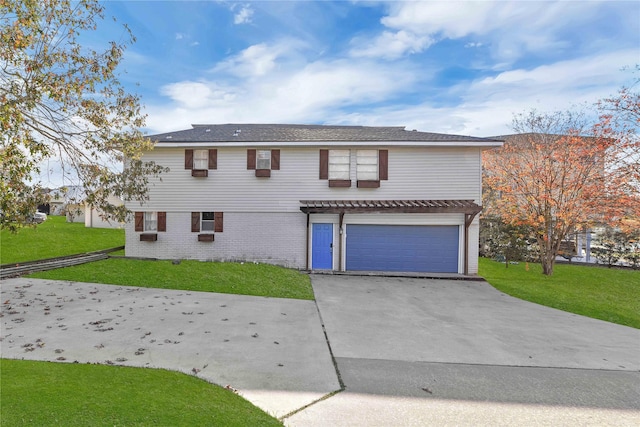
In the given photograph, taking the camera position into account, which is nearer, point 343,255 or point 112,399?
point 112,399

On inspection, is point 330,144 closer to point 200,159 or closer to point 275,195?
point 275,195

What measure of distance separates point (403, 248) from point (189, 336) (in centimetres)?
896

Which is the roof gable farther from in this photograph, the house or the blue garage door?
the blue garage door

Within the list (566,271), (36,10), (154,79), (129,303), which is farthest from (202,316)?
(566,271)

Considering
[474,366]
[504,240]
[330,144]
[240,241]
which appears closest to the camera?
[474,366]

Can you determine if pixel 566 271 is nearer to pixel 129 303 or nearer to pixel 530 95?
pixel 530 95

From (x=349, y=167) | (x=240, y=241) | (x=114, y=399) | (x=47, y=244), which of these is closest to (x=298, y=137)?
(x=349, y=167)

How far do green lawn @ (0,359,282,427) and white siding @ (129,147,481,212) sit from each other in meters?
8.82

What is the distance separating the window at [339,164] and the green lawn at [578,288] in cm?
707

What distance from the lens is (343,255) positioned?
11.9 meters

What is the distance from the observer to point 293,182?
472 inches

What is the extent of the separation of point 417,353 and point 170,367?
3788 mm

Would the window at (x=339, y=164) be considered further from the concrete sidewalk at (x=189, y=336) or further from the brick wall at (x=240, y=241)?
the concrete sidewalk at (x=189, y=336)

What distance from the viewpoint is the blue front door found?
11938 mm
